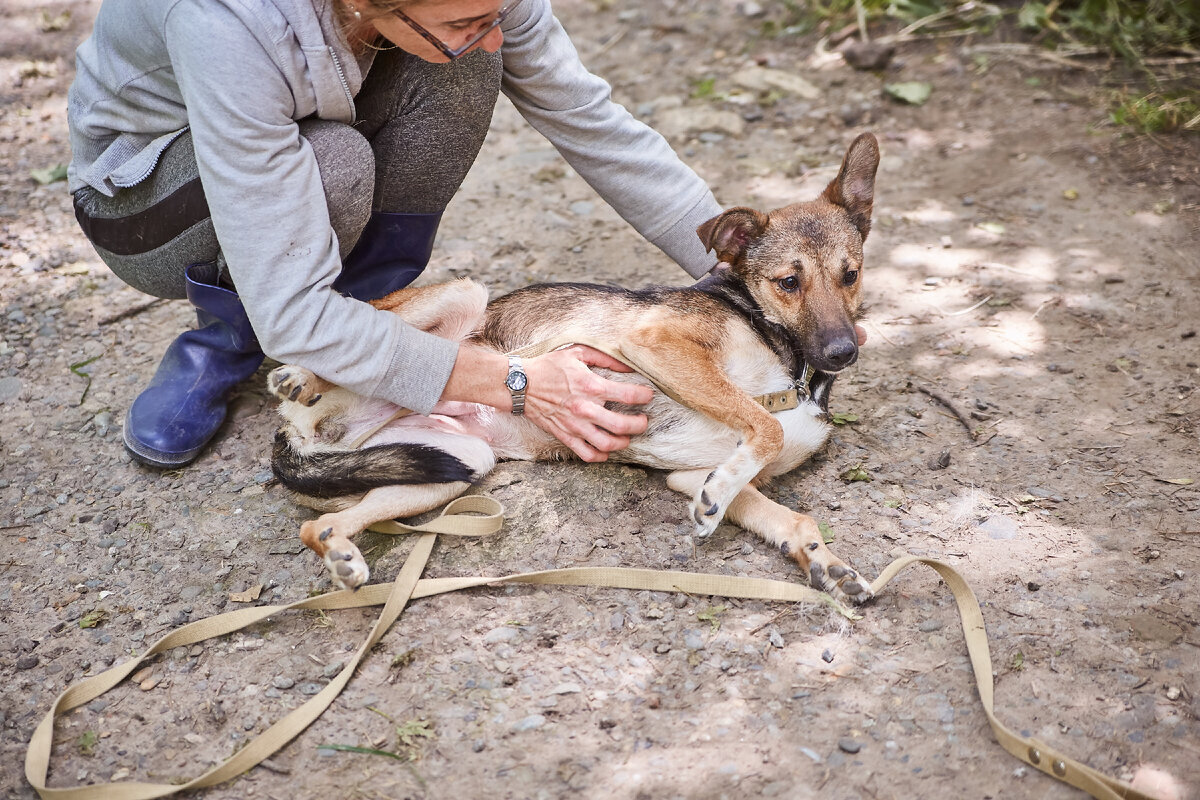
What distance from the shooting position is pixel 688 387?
3.20 metres

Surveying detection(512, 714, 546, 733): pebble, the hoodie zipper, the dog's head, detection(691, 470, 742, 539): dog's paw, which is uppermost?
the hoodie zipper

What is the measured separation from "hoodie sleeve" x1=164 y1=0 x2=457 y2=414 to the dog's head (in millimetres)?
1200

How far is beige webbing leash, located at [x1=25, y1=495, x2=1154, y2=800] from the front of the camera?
2.26 m

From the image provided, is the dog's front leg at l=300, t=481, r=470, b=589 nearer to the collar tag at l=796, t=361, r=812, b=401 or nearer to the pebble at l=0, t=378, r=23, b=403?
the collar tag at l=796, t=361, r=812, b=401

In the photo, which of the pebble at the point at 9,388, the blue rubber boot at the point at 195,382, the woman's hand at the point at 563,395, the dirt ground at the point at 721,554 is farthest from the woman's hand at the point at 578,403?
the pebble at the point at 9,388

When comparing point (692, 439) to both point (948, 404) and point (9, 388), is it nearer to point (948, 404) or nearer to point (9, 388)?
point (948, 404)

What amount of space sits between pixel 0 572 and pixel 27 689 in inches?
24.7

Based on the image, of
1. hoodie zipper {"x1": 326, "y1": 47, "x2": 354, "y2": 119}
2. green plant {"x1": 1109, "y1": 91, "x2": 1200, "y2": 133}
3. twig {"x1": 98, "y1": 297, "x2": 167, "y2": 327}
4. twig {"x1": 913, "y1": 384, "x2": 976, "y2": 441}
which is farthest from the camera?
green plant {"x1": 1109, "y1": 91, "x2": 1200, "y2": 133}

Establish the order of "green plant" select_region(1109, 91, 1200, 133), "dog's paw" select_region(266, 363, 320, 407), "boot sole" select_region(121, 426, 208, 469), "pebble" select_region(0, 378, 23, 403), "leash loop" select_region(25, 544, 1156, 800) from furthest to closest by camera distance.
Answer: "green plant" select_region(1109, 91, 1200, 133), "pebble" select_region(0, 378, 23, 403), "boot sole" select_region(121, 426, 208, 469), "dog's paw" select_region(266, 363, 320, 407), "leash loop" select_region(25, 544, 1156, 800)

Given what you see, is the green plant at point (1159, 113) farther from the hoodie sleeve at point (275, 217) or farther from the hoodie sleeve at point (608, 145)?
the hoodie sleeve at point (275, 217)

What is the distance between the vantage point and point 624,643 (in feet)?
9.05

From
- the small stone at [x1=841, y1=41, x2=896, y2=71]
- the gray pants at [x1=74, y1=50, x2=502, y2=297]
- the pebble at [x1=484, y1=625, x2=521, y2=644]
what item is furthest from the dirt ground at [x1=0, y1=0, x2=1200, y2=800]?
the small stone at [x1=841, y1=41, x2=896, y2=71]

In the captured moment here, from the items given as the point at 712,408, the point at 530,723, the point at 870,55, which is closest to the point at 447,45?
the point at 712,408

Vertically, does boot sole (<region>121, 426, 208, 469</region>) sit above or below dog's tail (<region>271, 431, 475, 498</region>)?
below
